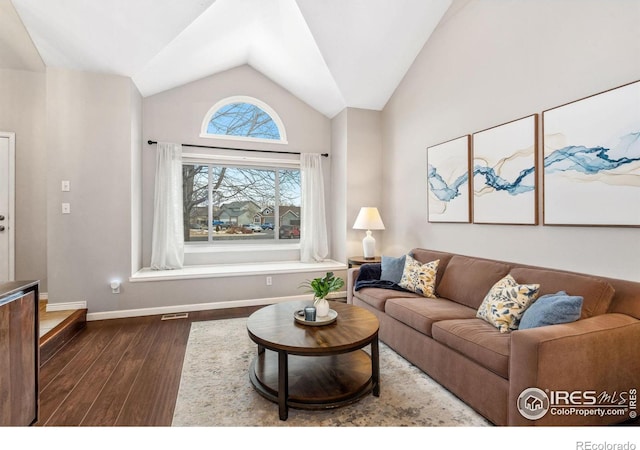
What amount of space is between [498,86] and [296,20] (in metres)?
2.16

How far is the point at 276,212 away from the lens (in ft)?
16.4

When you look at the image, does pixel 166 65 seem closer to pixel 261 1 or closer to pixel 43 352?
pixel 261 1

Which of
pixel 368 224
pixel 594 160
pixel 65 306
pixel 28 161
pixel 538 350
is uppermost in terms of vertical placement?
pixel 28 161

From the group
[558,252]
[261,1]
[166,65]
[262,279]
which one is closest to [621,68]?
[558,252]

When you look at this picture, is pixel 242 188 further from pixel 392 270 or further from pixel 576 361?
pixel 576 361

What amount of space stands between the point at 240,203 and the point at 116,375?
9.52 ft

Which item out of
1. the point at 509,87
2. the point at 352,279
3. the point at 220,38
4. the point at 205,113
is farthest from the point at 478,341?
the point at 205,113

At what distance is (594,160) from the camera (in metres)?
2.12

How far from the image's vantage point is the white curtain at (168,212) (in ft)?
13.6

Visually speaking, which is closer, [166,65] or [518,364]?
[518,364]

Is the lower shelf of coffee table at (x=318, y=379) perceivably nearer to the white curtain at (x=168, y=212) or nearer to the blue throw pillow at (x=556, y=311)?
Answer: the blue throw pillow at (x=556, y=311)

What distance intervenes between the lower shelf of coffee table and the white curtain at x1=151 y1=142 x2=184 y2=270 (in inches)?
92.6

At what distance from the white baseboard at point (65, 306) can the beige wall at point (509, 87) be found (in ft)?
12.7

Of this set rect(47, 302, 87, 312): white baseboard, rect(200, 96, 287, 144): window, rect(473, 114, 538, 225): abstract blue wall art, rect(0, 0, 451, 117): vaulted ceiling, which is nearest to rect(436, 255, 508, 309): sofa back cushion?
rect(473, 114, 538, 225): abstract blue wall art
